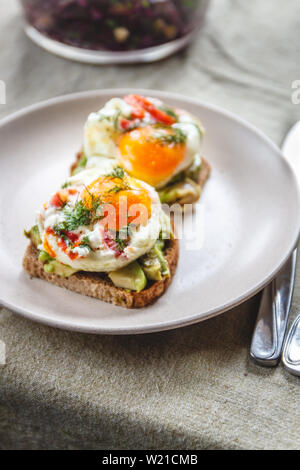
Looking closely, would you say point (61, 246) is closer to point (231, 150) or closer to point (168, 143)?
point (168, 143)

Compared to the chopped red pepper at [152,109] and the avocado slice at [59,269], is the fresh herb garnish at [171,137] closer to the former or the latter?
the chopped red pepper at [152,109]

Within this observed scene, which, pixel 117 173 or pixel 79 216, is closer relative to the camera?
pixel 79 216

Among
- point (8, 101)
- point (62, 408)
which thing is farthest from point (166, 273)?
point (8, 101)

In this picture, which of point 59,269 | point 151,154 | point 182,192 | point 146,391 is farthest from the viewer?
point 182,192

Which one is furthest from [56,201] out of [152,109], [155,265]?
[152,109]

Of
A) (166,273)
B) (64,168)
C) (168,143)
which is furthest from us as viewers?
(64,168)

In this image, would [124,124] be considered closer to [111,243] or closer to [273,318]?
[111,243]
